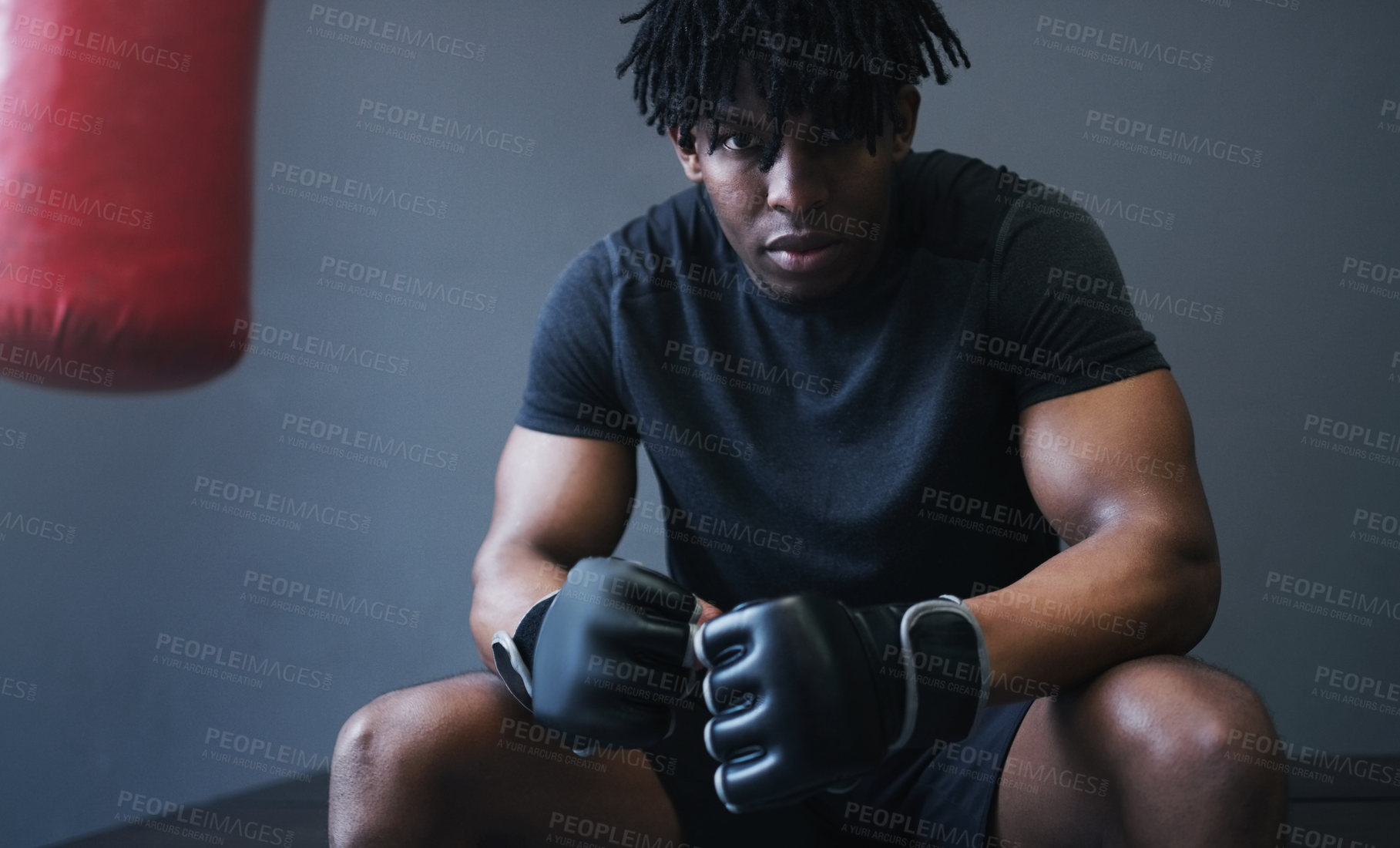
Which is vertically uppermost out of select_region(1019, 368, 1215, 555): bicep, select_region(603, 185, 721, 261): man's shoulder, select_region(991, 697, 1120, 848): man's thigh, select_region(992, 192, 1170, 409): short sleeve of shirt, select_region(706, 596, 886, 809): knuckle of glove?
select_region(603, 185, 721, 261): man's shoulder

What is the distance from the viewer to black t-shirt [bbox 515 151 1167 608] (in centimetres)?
107

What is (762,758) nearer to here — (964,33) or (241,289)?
(241,289)

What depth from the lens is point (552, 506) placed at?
1172mm

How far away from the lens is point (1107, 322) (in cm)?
101

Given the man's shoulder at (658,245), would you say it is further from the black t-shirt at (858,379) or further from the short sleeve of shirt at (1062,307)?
the short sleeve of shirt at (1062,307)

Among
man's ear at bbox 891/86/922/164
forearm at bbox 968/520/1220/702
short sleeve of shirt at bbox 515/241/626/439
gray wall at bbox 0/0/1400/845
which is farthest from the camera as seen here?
gray wall at bbox 0/0/1400/845

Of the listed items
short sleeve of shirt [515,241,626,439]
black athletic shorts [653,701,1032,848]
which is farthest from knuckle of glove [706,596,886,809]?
short sleeve of shirt [515,241,626,439]

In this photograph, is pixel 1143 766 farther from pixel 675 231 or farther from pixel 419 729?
pixel 675 231

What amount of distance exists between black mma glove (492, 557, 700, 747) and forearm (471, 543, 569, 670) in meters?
0.12

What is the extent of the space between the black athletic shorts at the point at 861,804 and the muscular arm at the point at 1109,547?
0.49 ft

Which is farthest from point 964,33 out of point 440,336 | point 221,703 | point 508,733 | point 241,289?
point 221,703

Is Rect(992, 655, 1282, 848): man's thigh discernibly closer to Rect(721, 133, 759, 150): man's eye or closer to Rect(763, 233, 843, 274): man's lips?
Rect(763, 233, 843, 274): man's lips

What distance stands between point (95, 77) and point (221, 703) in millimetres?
1112

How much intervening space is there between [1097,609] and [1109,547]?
67 millimetres
